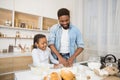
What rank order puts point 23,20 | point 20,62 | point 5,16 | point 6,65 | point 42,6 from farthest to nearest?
point 42,6 < point 23,20 < point 5,16 < point 20,62 < point 6,65

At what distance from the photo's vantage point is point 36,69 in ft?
3.37

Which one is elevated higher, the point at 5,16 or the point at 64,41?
the point at 5,16

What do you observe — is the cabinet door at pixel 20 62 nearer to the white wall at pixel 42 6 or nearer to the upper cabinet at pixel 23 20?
the upper cabinet at pixel 23 20

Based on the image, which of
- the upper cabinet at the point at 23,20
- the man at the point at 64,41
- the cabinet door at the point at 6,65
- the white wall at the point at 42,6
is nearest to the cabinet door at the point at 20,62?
the cabinet door at the point at 6,65

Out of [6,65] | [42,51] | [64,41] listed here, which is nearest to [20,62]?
[6,65]

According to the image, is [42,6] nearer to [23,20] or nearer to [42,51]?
[23,20]

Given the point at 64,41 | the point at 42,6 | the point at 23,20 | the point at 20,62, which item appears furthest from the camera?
the point at 42,6

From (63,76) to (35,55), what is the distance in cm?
73

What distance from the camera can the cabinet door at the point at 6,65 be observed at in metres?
2.52

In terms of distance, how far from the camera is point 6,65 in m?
2.58

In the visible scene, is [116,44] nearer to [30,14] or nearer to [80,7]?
[80,7]

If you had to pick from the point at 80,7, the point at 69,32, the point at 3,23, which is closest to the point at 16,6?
the point at 3,23

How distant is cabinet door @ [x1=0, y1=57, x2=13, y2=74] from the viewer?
2.52 meters

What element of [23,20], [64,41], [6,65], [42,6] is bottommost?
[6,65]
